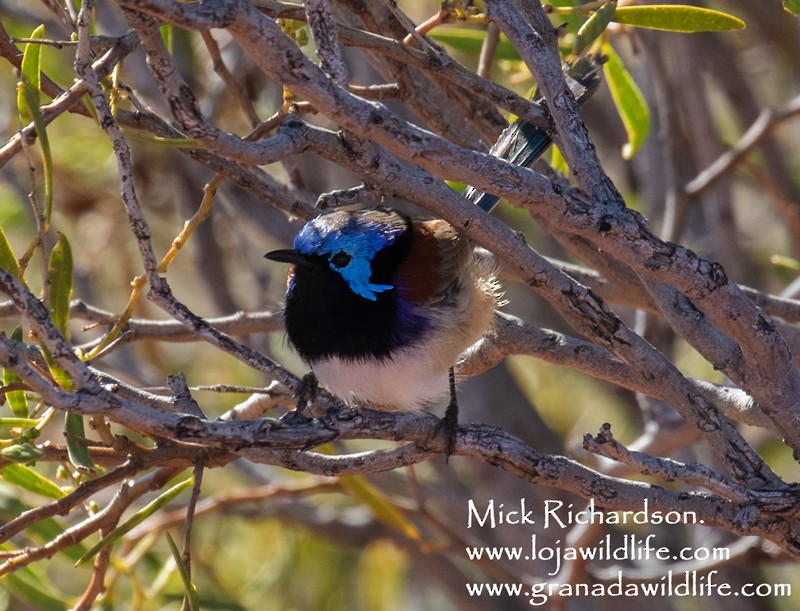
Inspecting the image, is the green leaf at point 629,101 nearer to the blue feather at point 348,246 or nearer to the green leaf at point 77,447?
the blue feather at point 348,246

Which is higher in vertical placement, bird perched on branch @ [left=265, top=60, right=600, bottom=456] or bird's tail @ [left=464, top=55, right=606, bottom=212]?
bird's tail @ [left=464, top=55, right=606, bottom=212]

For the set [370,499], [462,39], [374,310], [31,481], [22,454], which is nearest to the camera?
[22,454]

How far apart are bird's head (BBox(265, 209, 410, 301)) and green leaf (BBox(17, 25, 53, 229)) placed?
958 millimetres

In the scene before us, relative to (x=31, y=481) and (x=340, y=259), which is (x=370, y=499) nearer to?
(x=340, y=259)

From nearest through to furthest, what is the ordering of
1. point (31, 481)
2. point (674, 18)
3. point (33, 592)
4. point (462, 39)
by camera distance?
point (674, 18), point (31, 481), point (33, 592), point (462, 39)

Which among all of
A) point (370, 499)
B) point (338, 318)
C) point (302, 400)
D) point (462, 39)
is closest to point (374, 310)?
point (338, 318)

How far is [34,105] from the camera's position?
1.68m

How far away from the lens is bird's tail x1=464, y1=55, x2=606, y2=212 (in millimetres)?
2324

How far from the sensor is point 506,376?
4.36 m

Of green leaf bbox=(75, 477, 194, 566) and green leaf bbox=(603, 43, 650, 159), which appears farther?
green leaf bbox=(603, 43, 650, 159)

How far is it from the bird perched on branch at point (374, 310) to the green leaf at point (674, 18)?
853mm

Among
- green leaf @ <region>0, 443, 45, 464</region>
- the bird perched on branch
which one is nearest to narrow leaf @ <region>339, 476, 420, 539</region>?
the bird perched on branch

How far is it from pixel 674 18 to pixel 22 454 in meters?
1.70

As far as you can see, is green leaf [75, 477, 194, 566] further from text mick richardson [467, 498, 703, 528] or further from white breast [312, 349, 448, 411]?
text mick richardson [467, 498, 703, 528]
